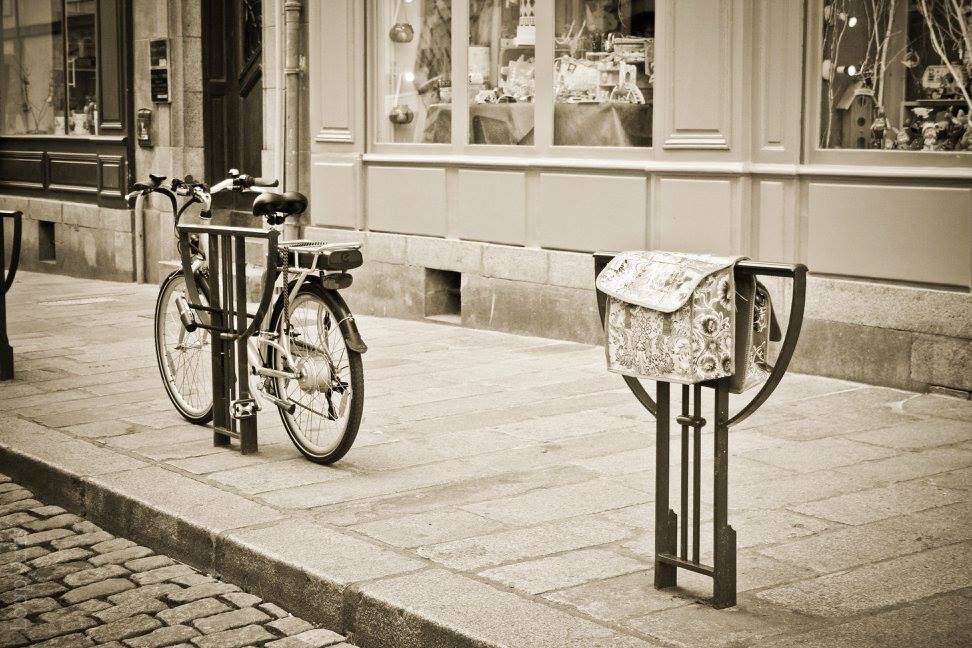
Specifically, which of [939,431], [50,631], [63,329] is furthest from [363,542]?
[63,329]

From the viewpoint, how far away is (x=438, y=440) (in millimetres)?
6547

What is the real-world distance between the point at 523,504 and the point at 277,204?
1.84m

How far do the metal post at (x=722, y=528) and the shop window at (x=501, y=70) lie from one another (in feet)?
21.0

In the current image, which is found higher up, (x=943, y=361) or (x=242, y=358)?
(x=242, y=358)

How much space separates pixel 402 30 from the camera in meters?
11.3

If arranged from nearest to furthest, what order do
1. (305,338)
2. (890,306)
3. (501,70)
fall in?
(305,338), (890,306), (501,70)

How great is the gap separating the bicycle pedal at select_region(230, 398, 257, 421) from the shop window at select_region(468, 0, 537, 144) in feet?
15.1

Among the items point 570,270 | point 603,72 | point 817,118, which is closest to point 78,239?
point 570,270

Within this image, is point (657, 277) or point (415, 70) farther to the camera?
point (415, 70)

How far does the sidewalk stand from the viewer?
13.3ft

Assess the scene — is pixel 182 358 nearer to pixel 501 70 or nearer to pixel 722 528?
pixel 722 528

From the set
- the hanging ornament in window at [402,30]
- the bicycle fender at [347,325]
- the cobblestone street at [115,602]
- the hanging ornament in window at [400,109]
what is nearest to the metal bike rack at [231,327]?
the bicycle fender at [347,325]

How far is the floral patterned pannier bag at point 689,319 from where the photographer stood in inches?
154

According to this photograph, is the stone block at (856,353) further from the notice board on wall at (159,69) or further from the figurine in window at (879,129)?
the notice board on wall at (159,69)
